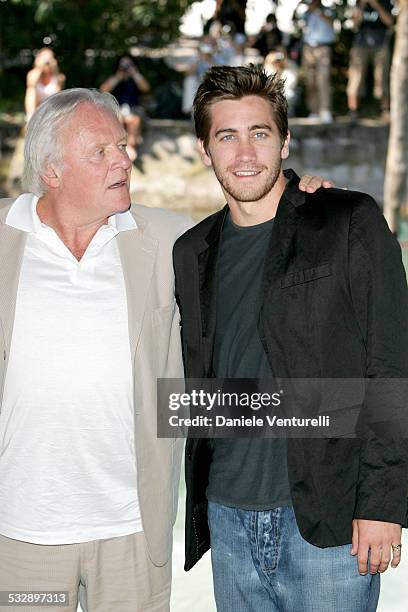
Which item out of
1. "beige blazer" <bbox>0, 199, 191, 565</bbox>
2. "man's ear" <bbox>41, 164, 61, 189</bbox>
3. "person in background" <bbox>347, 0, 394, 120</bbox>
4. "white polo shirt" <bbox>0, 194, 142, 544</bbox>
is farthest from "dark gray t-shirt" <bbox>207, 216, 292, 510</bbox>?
"person in background" <bbox>347, 0, 394, 120</bbox>

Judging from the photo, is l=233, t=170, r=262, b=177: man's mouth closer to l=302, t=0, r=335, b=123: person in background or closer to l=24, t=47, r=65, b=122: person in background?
l=24, t=47, r=65, b=122: person in background

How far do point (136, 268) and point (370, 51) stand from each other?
15939 millimetres

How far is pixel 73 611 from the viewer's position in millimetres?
3180

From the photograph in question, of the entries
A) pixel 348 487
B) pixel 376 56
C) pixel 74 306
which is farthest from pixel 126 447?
pixel 376 56

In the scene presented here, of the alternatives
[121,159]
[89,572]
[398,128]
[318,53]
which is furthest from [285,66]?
[89,572]

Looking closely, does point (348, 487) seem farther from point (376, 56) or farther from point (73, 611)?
point (376, 56)

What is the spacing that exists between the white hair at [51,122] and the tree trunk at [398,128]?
443 inches

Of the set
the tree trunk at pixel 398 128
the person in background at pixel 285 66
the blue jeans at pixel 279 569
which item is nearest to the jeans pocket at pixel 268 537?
the blue jeans at pixel 279 569

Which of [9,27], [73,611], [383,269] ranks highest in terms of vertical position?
[9,27]

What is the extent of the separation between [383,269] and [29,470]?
130 cm

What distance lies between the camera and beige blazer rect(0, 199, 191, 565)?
3.19 meters

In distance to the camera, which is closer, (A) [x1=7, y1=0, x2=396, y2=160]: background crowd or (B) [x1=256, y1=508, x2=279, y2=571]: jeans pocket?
(B) [x1=256, y1=508, x2=279, y2=571]: jeans pocket

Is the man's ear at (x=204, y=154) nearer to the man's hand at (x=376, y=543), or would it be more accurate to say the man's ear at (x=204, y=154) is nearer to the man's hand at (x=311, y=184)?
the man's hand at (x=311, y=184)

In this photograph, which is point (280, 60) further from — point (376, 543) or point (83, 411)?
point (376, 543)
